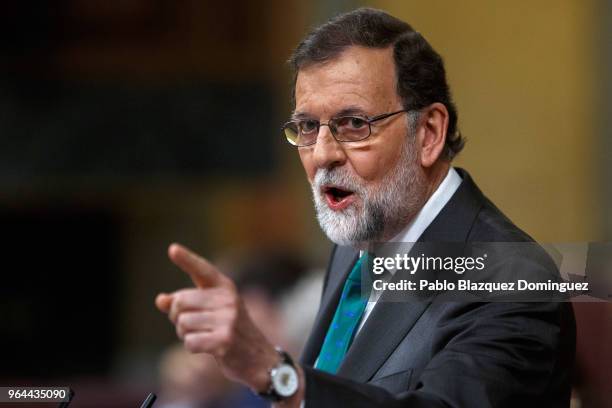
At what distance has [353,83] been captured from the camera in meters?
3.26

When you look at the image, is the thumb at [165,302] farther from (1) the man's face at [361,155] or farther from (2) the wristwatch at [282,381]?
(1) the man's face at [361,155]

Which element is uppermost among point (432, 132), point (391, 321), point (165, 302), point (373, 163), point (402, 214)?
point (432, 132)

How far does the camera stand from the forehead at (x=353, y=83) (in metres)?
3.27

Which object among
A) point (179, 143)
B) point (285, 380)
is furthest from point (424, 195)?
point (179, 143)

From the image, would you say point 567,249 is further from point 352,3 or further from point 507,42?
point 352,3

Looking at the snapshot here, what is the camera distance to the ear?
3.43 m

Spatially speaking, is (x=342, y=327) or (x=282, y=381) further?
(x=342, y=327)

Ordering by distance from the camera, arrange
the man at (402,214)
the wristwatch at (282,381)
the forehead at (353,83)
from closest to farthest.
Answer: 1. the wristwatch at (282,381)
2. the man at (402,214)
3. the forehead at (353,83)

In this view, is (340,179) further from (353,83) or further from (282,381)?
(282,381)

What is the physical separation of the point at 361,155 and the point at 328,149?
0.09 metres

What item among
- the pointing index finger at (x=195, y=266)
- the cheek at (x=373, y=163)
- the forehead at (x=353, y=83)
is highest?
the forehead at (x=353, y=83)

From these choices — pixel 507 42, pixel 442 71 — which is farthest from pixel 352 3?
pixel 442 71

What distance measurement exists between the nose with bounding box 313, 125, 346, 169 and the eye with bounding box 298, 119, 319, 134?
0.04 metres

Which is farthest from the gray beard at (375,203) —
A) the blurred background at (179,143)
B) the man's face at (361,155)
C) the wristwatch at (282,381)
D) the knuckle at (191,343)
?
the blurred background at (179,143)
